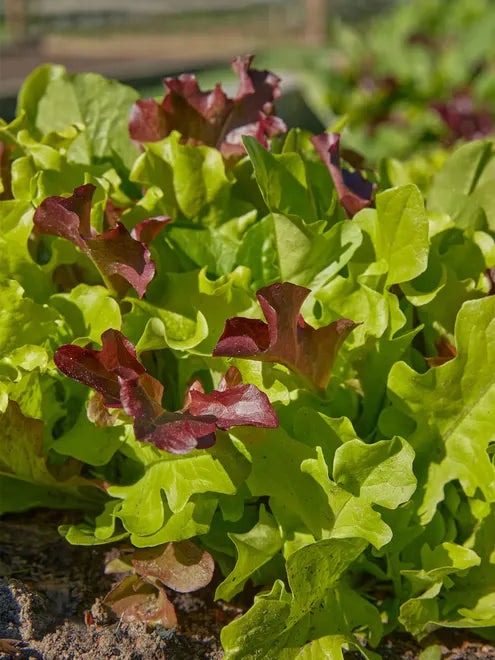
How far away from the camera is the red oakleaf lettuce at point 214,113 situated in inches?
63.3

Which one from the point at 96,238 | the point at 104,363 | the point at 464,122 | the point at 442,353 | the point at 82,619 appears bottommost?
the point at 464,122

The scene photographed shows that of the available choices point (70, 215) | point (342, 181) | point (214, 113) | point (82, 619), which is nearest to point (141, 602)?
point (82, 619)

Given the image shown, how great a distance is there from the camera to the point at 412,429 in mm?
1404

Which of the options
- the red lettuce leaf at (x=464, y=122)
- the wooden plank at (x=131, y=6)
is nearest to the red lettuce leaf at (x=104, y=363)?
the red lettuce leaf at (x=464, y=122)

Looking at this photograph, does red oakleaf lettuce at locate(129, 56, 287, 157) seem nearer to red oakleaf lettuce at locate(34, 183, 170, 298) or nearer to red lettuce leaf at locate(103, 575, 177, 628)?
red oakleaf lettuce at locate(34, 183, 170, 298)

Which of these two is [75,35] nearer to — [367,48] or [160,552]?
[367,48]

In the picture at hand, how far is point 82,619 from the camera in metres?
1.38

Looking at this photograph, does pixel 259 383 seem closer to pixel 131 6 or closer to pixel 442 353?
pixel 442 353

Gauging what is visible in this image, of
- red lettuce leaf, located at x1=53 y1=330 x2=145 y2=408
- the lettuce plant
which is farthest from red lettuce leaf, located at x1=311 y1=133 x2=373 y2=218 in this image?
red lettuce leaf, located at x1=53 y1=330 x2=145 y2=408

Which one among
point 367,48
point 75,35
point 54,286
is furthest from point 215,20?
point 54,286

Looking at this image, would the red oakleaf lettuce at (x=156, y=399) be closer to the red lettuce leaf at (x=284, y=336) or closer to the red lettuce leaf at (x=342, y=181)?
the red lettuce leaf at (x=284, y=336)

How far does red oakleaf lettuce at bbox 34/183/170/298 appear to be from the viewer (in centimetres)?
130

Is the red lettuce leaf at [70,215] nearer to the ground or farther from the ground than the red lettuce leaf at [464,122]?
farther from the ground

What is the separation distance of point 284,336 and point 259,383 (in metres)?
0.12
